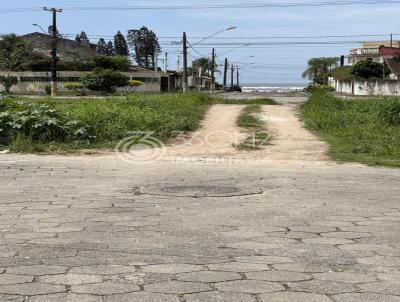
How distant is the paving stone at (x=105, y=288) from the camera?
12.9ft

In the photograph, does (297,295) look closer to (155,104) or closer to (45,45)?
(155,104)

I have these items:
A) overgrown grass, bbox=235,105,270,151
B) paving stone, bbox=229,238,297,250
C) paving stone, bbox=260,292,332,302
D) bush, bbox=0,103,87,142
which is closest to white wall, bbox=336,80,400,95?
overgrown grass, bbox=235,105,270,151

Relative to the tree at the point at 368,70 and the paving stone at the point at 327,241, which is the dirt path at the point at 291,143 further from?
the tree at the point at 368,70

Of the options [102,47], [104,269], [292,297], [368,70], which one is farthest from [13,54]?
[292,297]

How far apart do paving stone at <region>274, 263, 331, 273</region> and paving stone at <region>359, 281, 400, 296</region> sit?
1.35ft

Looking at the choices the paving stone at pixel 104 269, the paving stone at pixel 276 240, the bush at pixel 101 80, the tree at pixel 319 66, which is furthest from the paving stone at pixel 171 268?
the tree at pixel 319 66

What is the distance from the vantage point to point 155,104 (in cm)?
2248

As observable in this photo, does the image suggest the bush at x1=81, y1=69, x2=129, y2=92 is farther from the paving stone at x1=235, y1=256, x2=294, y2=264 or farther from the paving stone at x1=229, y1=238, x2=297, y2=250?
the paving stone at x1=235, y1=256, x2=294, y2=264

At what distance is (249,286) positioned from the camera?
13.4 feet

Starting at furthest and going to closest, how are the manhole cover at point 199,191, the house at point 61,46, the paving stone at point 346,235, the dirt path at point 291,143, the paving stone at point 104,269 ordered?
the house at point 61,46 → the dirt path at point 291,143 → the manhole cover at point 199,191 → the paving stone at point 346,235 → the paving stone at point 104,269

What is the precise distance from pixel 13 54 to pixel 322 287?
2416 inches

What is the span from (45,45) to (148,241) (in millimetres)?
73021

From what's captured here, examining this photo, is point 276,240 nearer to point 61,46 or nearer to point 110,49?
point 61,46

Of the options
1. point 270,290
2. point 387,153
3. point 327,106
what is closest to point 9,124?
point 387,153
